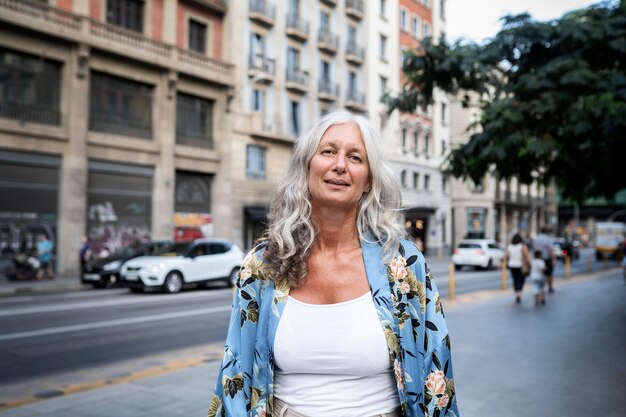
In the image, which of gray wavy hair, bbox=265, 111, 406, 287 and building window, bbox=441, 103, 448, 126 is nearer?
gray wavy hair, bbox=265, 111, 406, 287

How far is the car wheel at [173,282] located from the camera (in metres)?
16.6

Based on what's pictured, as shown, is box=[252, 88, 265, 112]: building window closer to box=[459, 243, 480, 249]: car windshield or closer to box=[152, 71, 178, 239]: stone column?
box=[152, 71, 178, 239]: stone column

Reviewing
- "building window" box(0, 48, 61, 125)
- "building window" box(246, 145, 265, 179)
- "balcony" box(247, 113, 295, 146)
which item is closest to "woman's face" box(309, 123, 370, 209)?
"building window" box(0, 48, 61, 125)

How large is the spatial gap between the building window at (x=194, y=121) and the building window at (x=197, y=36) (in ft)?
8.21

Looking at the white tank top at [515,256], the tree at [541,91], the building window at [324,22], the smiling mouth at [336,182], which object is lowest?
the white tank top at [515,256]

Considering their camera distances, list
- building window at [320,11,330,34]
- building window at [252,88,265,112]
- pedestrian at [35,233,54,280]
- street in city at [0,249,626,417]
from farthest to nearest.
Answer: building window at [320,11,330,34]
building window at [252,88,265,112]
pedestrian at [35,233,54,280]
street in city at [0,249,626,417]

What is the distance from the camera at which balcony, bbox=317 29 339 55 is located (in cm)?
3541

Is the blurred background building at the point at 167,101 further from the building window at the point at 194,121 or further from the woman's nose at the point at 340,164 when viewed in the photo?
the woman's nose at the point at 340,164

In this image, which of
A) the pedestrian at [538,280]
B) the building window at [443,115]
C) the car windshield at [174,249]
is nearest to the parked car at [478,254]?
the pedestrian at [538,280]

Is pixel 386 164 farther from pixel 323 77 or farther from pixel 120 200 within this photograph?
pixel 323 77

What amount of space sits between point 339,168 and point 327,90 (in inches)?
1365

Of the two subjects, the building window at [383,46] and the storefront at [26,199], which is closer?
the storefront at [26,199]

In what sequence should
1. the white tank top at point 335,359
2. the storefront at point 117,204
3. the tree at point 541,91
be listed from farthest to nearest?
the storefront at point 117,204 < the tree at point 541,91 < the white tank top at point 335,359

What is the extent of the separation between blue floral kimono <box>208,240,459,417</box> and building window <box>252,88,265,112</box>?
1173 inches
